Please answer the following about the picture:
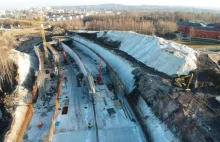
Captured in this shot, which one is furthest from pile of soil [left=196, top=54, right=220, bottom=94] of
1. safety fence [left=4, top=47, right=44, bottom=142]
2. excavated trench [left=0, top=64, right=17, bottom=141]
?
excavated trench [left=0, top=64, right=17, bottom=141]

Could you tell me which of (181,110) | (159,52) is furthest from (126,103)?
(159,52)

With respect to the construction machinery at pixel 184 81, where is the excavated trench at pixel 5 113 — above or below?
below

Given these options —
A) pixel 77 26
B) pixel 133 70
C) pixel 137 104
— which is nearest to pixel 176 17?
pixel 77 26

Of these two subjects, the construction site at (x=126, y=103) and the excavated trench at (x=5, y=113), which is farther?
the excavated trench at (x=5, y=113)

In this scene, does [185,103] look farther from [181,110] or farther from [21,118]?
[21,118]

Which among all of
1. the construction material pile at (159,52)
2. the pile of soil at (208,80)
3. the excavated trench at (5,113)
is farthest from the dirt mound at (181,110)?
the excavated trench at (5,113)

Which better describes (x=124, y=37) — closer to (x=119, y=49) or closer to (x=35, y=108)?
(x=119, y=49)

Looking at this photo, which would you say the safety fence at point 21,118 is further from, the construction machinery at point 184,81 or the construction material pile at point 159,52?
the construction material pile at point 159,52

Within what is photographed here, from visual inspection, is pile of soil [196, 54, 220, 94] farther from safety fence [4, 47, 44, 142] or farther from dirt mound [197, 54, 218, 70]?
safety fence [4, 47, 44, 142]
